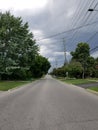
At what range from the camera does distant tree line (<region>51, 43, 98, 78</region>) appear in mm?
98938

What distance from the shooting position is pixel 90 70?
10306cm

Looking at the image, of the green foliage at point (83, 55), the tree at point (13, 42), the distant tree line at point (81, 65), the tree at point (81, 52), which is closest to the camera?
the tree at point (13, 42)

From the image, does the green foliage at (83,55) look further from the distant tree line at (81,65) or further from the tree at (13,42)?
the tree at (13,42)

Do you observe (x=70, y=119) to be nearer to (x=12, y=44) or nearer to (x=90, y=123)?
(x=90, y=123)

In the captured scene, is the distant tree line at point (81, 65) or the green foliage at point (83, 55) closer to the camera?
the distant tree line at point (81, 65)

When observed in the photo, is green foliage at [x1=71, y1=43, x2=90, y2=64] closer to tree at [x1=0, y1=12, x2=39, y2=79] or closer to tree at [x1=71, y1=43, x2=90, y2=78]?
tree at [x1=71, y1=43, x2=90, y2=78]

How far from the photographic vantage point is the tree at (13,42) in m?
73.6

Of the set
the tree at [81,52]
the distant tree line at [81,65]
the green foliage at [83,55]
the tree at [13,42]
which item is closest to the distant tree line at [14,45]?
the tree at [13,42]

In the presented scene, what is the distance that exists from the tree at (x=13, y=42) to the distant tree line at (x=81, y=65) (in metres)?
21.3

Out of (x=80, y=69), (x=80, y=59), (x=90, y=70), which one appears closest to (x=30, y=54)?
(x=80, y=69)

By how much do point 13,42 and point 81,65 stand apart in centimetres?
3449

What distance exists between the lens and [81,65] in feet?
336

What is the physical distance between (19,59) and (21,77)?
12984mm

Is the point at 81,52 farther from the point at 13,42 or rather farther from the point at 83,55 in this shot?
the point at 13,42
